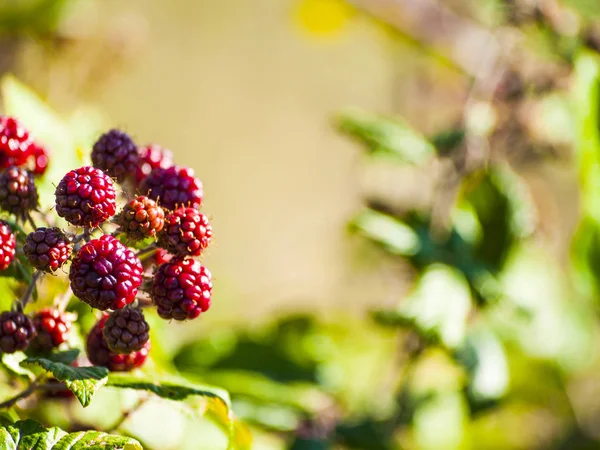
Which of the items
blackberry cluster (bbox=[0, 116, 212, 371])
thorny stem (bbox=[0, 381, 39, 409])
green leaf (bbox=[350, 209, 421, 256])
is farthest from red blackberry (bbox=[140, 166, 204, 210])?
green leaf (bbox=[350, 209, 421, 256])

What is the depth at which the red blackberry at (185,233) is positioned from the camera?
0.71 metres

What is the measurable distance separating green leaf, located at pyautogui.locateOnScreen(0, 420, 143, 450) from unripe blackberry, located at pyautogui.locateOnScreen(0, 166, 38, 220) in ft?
0.72

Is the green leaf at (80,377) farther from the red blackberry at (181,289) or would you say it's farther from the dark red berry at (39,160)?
the dark red berry at (39,160)

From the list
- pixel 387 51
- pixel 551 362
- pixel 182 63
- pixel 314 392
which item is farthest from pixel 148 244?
pixel 387 51

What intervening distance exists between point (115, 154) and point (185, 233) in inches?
5.8

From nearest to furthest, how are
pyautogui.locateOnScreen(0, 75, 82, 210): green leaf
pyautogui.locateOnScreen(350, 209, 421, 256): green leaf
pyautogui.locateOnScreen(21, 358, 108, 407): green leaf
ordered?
pyautogui.locateOnScreen(21, 358, 108, 407): green leaf, pyautogui.locateOnScreen(0, 75, 82, 210): green leaf, pyautogui.locateOnScreen(350, 209, 421, 256): green leaf

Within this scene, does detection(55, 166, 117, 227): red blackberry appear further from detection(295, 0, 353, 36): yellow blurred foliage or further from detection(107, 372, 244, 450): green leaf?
detection(295, 0, 353, 36): yellow blurred foliage

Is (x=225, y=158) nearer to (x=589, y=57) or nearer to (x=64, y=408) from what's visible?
(x=589, y=57)

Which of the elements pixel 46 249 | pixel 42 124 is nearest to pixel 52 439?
pixel 46 249

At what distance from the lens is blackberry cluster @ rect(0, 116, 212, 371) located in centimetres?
66

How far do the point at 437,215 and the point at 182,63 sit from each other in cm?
208

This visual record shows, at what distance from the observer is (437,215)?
57.4 inches

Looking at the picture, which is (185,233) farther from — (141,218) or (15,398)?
(15,398)

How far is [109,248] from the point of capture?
665mm
